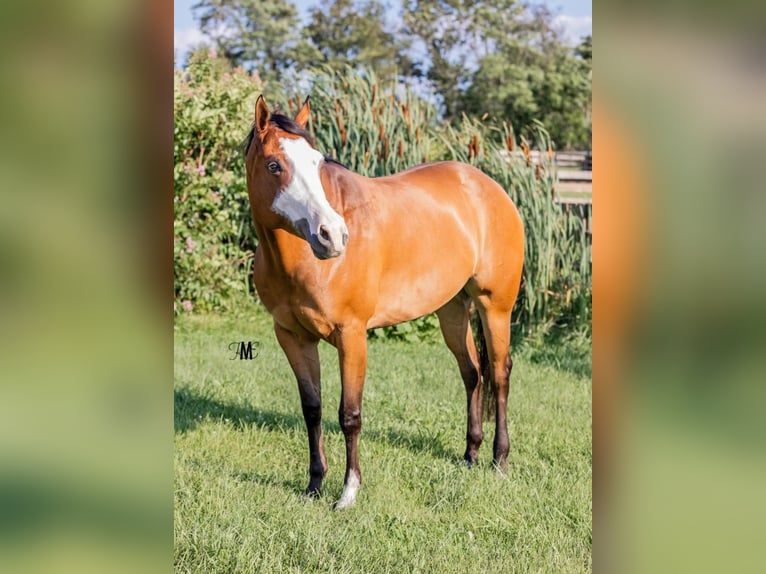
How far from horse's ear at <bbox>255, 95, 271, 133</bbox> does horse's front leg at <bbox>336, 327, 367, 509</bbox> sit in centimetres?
83

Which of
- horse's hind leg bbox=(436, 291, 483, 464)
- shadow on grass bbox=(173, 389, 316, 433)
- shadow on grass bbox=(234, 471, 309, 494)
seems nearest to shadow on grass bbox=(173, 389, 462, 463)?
shadow on grass bbox=(173, 389, 316, 433)

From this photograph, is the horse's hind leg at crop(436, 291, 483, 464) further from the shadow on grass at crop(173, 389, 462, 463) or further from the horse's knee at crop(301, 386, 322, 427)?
the horse's knee at crop(301, 386, 322, 427)

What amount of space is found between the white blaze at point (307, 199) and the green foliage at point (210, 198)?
4034 mm

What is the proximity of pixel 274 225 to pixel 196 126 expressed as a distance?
4.23 m

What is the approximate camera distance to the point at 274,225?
2646 millimetres

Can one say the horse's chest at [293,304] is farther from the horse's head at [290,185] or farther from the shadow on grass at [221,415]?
the shadow on grass at [221,415]

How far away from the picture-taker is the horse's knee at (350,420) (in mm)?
3000

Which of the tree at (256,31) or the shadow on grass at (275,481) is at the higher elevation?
the tree at (256,31)

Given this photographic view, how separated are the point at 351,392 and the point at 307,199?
2.89 feet

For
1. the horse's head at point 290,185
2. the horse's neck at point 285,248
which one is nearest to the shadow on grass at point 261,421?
the horse's neck at point 285,248

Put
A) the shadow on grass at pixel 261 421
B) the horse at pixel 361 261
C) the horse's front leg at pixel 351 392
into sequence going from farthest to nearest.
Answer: the shadow on grass at pixel 261 421 → the horse's front leg at pixel 351 392 → the horse at pixel 361 261

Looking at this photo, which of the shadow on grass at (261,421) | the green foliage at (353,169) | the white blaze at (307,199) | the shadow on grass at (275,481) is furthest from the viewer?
the green foliage at (353,169)
